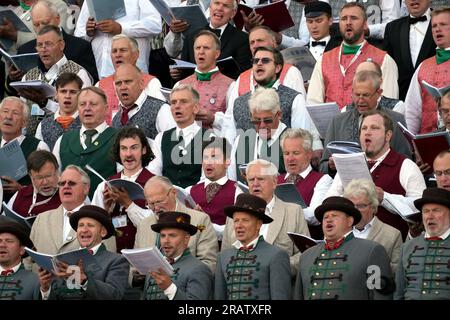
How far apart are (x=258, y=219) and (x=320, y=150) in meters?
1.89

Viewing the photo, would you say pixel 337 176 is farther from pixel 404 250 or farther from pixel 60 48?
pixel 60 48

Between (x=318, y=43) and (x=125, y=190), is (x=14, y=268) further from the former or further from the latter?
(x=318, y=43)

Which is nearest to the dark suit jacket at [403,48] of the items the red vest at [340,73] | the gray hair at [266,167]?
the red vest at [340,73]

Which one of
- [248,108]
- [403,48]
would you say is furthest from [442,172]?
[403,48]

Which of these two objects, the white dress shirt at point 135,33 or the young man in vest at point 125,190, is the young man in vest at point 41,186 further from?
the white dress shirt at point 135,33

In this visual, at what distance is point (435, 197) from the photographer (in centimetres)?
1280

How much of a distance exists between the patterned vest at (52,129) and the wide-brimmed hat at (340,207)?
3473mm

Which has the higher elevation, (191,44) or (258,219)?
(191,44)

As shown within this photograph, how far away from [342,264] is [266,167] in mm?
1340

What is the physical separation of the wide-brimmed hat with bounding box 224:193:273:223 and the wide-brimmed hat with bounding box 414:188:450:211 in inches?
45.1

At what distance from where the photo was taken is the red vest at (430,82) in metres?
15.3

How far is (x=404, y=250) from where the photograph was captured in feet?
42.2

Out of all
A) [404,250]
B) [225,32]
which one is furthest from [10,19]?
[404,250]
